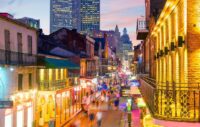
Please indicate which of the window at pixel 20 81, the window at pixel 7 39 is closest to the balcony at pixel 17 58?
the window at pixel 7 39

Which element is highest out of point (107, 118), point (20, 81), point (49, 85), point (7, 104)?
point (20, 81)

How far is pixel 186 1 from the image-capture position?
11648 millimetres

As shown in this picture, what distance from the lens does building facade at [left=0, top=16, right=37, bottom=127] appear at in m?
29.3

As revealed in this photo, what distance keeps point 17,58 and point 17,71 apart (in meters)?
1.73

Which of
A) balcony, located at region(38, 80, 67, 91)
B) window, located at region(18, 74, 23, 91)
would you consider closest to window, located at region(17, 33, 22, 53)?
window, located at region(18, 74, 23, 91)

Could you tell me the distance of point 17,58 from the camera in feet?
104

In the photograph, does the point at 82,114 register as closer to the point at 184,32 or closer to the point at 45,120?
the point at 45,120

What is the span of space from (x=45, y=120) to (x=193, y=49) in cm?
3166

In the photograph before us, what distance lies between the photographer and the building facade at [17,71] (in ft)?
96.3

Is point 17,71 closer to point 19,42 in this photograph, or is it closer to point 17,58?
point 17,58

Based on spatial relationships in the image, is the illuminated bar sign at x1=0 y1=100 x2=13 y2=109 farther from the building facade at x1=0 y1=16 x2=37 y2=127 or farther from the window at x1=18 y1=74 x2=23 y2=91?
the window at x1=18 y1=74 x2=23 y2=91

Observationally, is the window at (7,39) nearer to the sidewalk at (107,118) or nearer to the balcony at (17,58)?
the balcony at (17,58)

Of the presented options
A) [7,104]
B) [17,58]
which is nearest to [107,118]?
[17,58]

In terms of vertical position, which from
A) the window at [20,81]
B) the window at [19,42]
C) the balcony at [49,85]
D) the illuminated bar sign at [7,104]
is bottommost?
the illuminated bar sign at [7,104]
